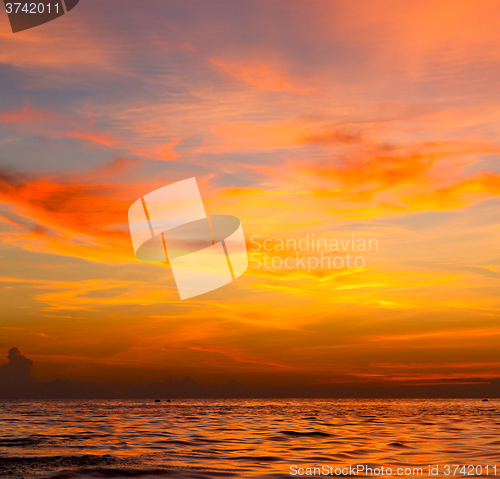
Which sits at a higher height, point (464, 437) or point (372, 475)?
point (372, 475)

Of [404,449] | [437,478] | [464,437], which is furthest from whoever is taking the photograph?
[464,437]

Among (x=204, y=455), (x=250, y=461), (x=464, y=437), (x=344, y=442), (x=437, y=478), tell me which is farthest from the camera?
(x=464, y=437)

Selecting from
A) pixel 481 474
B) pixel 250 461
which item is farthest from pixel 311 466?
pixel 481 474

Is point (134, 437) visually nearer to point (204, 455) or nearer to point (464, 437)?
point (204, 455)

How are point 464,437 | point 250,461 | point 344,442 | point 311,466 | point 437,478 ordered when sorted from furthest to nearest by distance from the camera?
1. point 464,437
2. point 344,442
3. point 250,461
4. point 311,466
5. point 437,478

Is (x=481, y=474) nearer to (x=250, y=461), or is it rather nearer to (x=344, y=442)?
(x=250, y=461)

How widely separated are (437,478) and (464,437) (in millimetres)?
21577

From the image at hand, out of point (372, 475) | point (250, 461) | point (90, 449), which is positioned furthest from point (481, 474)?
point (90, 449)

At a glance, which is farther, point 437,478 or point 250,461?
point 250,461

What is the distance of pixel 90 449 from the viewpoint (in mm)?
32219

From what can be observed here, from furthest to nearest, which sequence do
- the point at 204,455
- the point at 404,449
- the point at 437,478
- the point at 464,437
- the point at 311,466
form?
the point at 464,437
the point at 404,449
the point at 204,455
the point at 311,466
the point at 437,478

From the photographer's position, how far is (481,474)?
2230 cm

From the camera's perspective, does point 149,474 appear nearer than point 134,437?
Yes

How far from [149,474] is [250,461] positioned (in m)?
6.33
